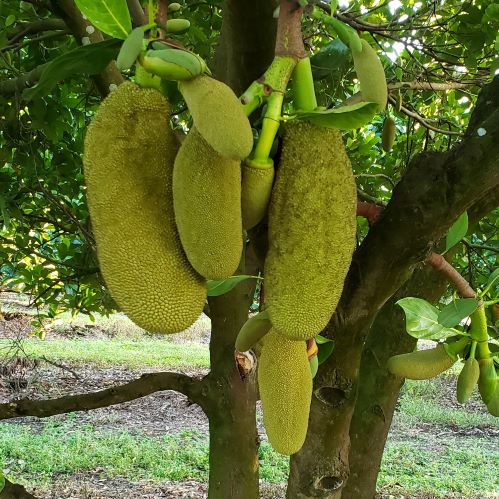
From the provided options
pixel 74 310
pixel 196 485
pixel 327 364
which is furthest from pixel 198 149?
pixel 196 485

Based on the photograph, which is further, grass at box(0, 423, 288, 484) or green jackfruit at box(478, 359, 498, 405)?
grass at box(0, 423, 288, 484)

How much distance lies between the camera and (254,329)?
2.96ft

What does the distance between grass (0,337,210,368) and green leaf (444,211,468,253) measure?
5.82 meters

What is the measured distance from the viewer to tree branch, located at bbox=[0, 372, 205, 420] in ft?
6.25

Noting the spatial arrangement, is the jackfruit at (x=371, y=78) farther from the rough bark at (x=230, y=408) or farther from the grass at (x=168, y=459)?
the grass at (x=168, y=459)

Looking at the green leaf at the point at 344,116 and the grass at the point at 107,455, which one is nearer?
the green leaf at the point at 344,116

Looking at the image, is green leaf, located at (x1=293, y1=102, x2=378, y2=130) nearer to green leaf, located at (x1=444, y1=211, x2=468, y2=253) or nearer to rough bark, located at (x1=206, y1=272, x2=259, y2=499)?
green leaf, located at (x1=444, y1=211, x2=468, y2=253)

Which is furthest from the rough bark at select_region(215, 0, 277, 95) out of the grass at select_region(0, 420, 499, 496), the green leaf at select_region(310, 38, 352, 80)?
the grass at select_region(0, 420, 499, 496)

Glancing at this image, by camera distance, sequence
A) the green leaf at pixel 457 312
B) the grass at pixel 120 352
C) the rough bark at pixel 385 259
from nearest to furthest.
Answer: the green leaf at pixel 457 312, the rough bark at pixel 385 259, the grass at pixel 120 352

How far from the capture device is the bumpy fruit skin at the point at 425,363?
95cm

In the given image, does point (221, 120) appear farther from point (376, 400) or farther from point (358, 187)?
point (358, 187)

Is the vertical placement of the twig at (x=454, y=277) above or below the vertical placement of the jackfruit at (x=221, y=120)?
below

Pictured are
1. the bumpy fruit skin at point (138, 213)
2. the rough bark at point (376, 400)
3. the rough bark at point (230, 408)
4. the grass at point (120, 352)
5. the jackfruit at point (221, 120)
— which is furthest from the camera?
the grass at point (120, 352)

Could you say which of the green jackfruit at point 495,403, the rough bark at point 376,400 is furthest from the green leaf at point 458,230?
the rough bark at point 376,400
